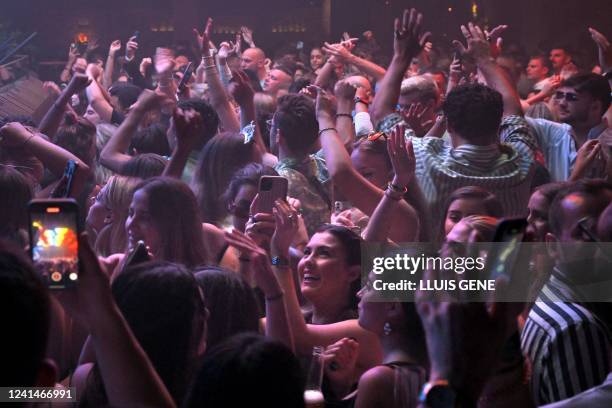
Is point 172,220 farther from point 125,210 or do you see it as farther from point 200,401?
point 200,401

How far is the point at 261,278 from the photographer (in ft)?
9.01

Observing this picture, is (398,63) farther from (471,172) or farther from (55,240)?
(55,240)

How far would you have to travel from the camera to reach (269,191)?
3.38m

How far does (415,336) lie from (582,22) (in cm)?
1308

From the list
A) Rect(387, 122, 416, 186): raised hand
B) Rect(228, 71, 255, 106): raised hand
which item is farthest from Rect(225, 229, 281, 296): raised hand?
Rect(228, 71, 255, 106): raised hand

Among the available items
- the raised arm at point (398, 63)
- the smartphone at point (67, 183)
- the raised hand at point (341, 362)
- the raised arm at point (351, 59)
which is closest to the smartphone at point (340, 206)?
the raised arm at point (398, 63)

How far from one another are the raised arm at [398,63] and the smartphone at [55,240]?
8.37ft

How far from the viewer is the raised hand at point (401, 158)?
11.4ft

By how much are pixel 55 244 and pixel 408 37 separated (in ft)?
9.64

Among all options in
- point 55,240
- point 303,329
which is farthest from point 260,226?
point 55,240

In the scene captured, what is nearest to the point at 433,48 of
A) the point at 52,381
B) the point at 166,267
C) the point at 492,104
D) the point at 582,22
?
the point at 582,22

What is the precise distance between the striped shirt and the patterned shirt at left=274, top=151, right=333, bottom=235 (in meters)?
1.58

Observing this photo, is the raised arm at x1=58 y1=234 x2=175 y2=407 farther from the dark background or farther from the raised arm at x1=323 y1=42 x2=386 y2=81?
the dark background

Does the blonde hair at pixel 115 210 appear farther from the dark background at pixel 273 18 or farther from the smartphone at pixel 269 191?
the dark background at pixel 273 18
